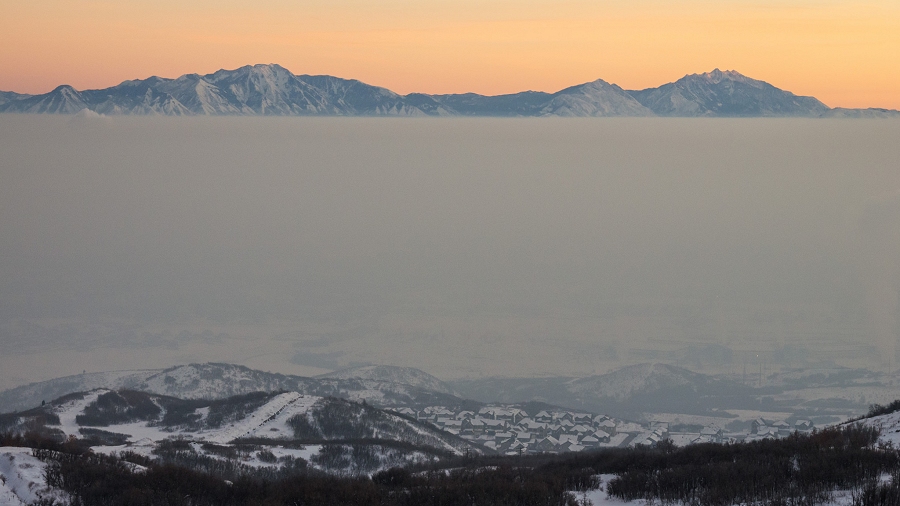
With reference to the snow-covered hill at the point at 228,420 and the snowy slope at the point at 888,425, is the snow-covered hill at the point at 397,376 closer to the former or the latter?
the snow-covered hill at the point at 228,420

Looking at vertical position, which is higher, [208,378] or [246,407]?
[246,407]

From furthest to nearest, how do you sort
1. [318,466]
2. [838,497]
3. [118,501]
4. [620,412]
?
[620,412] < [318,466] < [118,501] < [838,497]

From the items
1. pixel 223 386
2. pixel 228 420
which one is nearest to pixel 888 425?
pixel 228 420

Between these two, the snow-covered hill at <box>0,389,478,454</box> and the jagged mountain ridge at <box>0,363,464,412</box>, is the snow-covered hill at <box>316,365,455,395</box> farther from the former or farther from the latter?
the snow-covered hill at <box>0,389,478,454</box>

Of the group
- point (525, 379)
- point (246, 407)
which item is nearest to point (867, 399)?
point (525, 379)

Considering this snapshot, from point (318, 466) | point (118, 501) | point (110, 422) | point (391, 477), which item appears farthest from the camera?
point (110, 422)

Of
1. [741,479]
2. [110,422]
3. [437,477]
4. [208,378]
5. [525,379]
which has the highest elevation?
[741,479]

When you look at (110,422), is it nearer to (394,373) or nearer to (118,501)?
(118,501)
